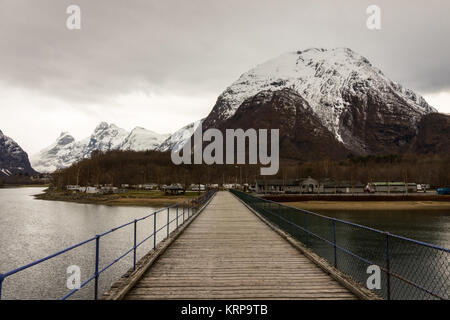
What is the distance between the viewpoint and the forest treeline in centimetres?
11573

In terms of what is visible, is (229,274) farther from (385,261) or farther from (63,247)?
(63,247)

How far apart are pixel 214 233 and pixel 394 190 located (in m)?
103

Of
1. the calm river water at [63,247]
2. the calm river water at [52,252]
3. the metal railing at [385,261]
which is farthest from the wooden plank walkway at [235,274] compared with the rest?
the calm river water at [52,252]

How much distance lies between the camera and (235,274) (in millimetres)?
6863

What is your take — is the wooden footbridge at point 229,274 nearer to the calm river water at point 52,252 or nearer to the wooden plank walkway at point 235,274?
A: the wooden plank walkway at point 235,274

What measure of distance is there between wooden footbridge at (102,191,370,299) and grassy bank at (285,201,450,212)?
158 ft

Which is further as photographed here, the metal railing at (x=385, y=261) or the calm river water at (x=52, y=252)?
the calm river water at (x=52, y=252)

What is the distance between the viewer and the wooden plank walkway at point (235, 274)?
566cm

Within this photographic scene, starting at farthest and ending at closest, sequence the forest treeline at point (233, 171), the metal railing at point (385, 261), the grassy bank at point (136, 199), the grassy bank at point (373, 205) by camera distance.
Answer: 1. the forest treeline at point (233, 171)
2. the grassy bank at point (136, 199)
3. the grassy bank at point (373, 205)
4. the metal railing at point (385, 261)

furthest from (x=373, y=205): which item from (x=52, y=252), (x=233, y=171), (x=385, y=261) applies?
(x=233, y=171)

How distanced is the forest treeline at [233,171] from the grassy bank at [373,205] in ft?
138

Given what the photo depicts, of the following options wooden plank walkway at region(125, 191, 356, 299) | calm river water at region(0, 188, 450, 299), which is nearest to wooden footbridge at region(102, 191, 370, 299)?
wooden plank walkway at region(125, 191, 356, 299)

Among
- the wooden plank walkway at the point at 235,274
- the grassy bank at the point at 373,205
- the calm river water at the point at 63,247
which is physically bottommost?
the grassy bank at the point at 373,205
